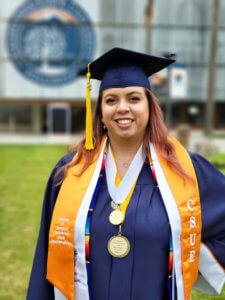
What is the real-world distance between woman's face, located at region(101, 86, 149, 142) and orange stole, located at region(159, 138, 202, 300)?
0.26 m

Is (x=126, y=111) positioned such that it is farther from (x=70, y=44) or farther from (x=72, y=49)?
(x=70, y=44)

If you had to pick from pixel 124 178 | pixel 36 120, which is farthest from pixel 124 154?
pixel 36 120

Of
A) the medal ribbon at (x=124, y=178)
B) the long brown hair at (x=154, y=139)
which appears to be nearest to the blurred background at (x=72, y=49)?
the long brown hair at (x=154, y=139)

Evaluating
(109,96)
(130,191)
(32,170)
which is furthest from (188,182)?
(32,170)

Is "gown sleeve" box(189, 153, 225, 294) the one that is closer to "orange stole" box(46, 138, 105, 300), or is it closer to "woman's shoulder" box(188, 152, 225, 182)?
"woman's shoulder" box(188, 152, 225, 182)

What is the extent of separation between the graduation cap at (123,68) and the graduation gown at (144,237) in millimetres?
458

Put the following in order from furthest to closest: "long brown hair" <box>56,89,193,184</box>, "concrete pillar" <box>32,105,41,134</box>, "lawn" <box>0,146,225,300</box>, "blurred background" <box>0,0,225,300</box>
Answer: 1. "concrete pillar" <box>32,105,41,134</box>
2. "blurred background" <box>0,0,225,300</box>
3. "lawn" <box>0,146,225,300</box>
4. "long brown hair" <box>56,89,193,184</box>

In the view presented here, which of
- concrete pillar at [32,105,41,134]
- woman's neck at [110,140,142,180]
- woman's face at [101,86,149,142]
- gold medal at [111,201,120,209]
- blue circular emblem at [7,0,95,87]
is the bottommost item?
concrete pillar at [32,105,41,134]

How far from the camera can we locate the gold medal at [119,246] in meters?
1.62

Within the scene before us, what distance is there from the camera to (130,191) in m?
1.75

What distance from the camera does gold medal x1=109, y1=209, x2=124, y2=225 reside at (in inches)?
64.4

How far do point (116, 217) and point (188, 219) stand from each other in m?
0.37

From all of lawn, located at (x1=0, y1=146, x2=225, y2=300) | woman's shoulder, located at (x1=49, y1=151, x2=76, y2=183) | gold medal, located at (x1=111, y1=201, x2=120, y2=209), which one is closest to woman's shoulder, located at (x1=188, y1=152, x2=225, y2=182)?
gold medal, located at (x1=111, y1=201, x2=120, y2=209)

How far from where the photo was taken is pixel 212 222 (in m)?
1.74
